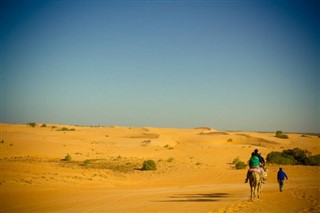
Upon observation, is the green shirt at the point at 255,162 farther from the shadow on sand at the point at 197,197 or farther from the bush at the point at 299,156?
the bush at the point at 299,156

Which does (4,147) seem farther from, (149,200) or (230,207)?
(230,207)

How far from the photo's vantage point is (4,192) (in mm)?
15562

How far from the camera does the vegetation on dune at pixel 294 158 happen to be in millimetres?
30516

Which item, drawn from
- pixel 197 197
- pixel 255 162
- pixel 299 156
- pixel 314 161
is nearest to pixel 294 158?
pixel 299 156

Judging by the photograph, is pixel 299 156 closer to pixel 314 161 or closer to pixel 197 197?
pixel 314 161

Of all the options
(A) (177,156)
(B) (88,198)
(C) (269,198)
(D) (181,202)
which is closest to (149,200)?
(D) (181,202)

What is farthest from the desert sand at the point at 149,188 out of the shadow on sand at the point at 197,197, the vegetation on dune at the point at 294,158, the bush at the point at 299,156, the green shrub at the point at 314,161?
the bush at the point at 299,156

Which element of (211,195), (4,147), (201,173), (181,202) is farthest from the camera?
(4,147)

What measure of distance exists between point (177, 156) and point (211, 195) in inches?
842

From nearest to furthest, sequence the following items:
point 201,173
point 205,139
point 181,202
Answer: point 181,202 → point 201,173 → point 205,139

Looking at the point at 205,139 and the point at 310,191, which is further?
the point at 205,139

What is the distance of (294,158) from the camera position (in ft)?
105

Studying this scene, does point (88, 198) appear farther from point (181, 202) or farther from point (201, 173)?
point (201, 173)

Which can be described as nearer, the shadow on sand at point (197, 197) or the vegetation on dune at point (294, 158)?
the shadow on sand at point (197, 197)
